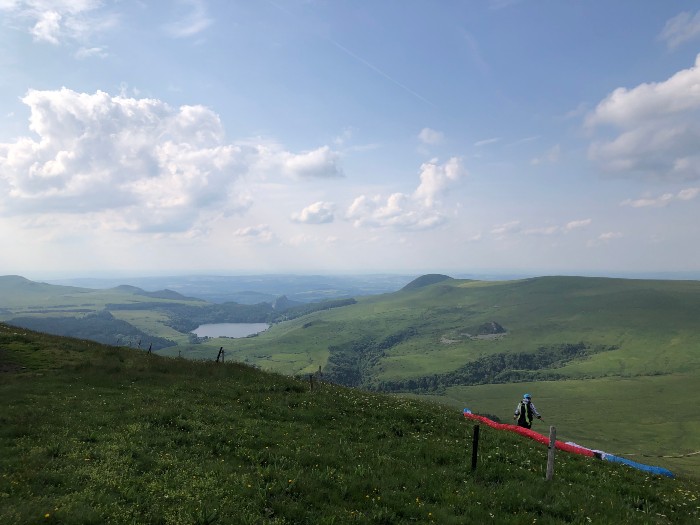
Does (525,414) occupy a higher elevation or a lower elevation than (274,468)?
lower

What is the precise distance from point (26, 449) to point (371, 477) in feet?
44.3

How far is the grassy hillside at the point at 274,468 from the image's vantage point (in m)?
12.1

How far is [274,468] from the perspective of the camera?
1509cm

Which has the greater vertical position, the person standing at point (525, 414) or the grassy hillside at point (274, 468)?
the grassy hillside at point (274, 468)

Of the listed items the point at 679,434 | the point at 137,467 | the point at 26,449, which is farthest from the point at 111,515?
the point at 679,434

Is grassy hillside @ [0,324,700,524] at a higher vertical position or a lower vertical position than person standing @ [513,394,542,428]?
higher

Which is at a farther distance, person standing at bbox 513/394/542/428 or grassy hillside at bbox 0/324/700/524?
person standing at bbox 513/394/542/428

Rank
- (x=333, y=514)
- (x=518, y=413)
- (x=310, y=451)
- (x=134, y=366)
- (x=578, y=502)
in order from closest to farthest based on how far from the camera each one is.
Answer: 1. (x=333, y=514)
2. (x=578, y=502)
3. (x=310, y=451)
4. (x=518, y=413)
5. (x=134, y=366)

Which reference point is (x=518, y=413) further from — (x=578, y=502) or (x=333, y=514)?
(x=333, y=514)

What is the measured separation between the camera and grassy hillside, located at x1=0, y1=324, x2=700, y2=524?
12062 mm

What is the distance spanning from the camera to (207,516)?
36.7ft

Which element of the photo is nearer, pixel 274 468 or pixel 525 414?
pixel 274 468

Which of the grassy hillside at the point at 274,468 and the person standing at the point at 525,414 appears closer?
the grassy hillside at the point at 274,468

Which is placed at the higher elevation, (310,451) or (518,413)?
(310,451)
